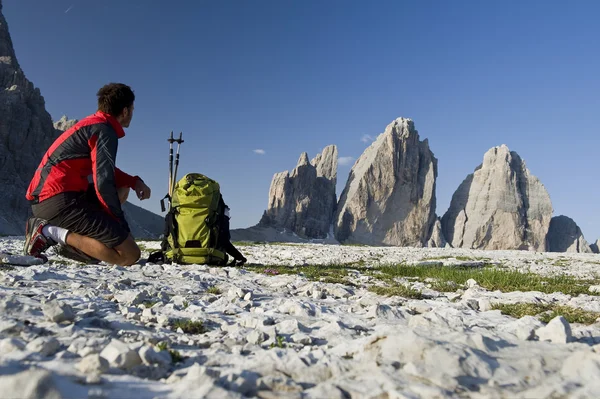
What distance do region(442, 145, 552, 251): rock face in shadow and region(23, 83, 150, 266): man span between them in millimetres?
127397

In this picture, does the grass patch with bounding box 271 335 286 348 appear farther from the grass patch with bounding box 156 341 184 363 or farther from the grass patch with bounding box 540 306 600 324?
the grass patch with bounding box 540 306 600 324

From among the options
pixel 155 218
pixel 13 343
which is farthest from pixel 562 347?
pixel 155 218

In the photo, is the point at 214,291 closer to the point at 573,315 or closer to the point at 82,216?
the point at 82,216

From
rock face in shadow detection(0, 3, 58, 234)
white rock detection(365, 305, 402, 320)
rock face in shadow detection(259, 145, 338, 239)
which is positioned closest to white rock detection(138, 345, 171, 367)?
white rock detection(365, 305, 402, 320)

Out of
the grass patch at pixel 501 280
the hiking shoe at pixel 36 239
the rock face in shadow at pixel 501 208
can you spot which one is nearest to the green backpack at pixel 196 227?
the hiking shoe at pixel 36 239

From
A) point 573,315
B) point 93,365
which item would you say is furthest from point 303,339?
point 573,315

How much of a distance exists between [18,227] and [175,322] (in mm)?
84418

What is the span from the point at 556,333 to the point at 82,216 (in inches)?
258

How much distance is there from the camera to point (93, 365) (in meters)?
1.99

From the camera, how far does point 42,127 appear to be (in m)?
89.9

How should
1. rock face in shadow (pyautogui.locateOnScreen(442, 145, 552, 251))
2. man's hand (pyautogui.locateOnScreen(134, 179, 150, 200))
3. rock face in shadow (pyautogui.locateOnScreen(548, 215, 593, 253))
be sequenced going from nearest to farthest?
1. man's hand (pyautogui.locateOnScreen(134, 179, 150, 200))
2. rock face in shadow (pyautogui.locateOnScreen(442, 145, 552, 251))
3. rock face in shadow (pyautogui.locateOnScreen(548, 215, 593, 253))

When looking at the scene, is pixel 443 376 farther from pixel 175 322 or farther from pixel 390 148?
pixel 390 148

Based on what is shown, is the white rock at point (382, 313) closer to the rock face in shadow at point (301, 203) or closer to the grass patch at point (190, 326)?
the grass patch at point (190, 326)

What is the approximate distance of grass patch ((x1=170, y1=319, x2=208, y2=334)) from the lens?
3.13 meters
